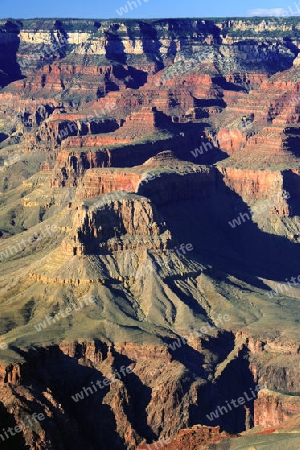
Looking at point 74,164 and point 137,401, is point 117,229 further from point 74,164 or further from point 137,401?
point 74,164

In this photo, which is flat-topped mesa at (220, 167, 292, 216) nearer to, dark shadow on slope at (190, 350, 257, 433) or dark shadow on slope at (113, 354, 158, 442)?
dark shadow on slope at (190, 350, 257, 433)

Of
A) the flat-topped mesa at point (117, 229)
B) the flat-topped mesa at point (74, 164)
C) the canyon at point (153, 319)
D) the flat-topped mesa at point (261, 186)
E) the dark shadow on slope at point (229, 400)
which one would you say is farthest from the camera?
Result: the flat-topped mesa at point (74, 164)

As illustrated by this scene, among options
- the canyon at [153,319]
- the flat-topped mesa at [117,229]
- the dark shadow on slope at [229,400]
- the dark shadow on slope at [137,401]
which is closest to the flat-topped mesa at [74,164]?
the canyon at [153,319]

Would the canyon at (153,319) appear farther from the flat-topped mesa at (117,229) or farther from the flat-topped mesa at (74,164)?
the flat-topped mesa at (74,164)

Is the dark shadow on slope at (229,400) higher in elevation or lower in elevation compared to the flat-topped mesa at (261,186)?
lower

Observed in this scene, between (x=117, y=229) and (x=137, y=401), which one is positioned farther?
(x=117, y=229)

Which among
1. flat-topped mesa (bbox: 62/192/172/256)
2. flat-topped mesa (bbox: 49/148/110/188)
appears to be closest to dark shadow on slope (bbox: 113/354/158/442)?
flat-topped mesa (bbox: 62/192/172/256)

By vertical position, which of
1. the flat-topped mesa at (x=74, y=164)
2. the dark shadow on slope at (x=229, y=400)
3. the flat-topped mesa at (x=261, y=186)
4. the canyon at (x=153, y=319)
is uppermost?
the flat-topped mesa at (x=74, y=164)

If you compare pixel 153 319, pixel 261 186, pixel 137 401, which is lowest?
pixel 137 401

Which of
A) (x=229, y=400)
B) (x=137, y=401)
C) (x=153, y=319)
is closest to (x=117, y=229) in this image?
(x=153, y=319)
